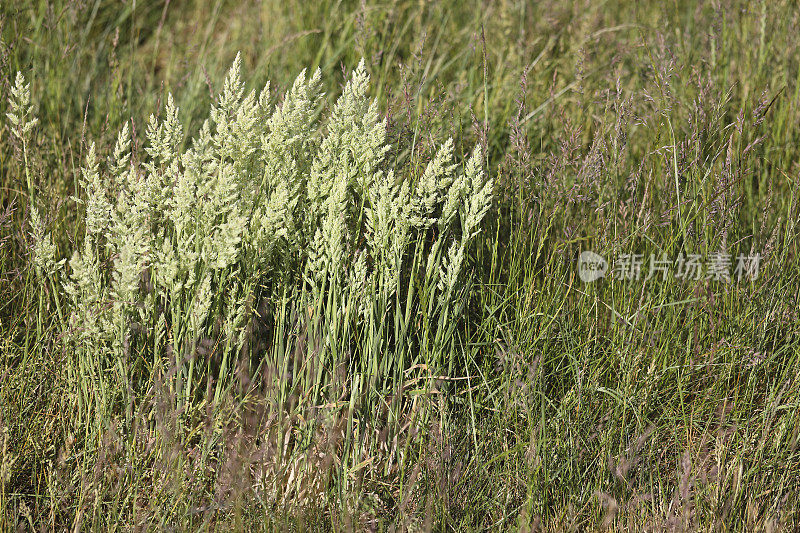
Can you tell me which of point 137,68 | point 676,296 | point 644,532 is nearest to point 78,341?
point 644,532

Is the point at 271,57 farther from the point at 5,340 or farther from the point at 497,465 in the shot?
the point at 497,465

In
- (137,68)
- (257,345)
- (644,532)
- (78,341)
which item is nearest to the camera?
(644,532)

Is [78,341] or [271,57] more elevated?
[271,57]

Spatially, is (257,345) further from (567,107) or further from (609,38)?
(609,38)

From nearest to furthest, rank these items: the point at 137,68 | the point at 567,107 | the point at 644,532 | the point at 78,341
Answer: the point at 644,532
the point at 78,341
the point at 567,107
the point at 137,68

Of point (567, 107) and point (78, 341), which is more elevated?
point (567, 107)

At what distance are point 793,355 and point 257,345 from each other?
60.2 inches

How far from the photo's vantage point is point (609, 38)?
11.6 feet

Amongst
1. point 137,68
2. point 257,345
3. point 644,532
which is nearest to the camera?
point 644,532

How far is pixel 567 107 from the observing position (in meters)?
3.40

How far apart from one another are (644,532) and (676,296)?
0.77 m

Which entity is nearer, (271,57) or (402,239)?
(402,239)

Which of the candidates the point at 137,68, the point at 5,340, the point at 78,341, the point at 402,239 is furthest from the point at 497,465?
the point at 137,68

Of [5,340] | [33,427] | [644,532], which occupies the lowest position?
[644,532]
